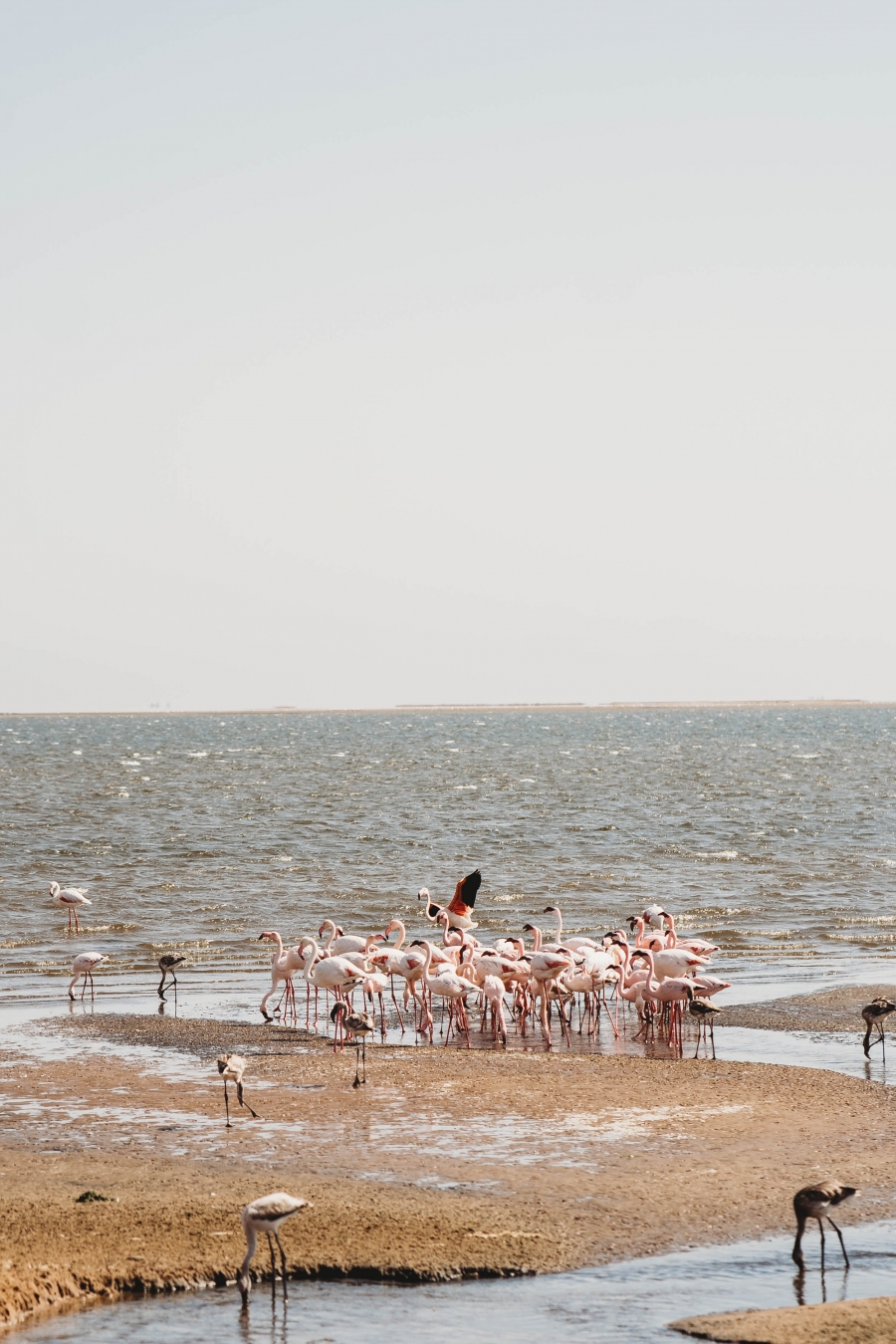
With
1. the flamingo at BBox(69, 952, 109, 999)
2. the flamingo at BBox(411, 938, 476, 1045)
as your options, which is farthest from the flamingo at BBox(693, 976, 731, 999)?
the flamingo at BBox(69, 952, 109, 999)

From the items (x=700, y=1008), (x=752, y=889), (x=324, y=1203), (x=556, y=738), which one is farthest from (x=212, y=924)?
(x=556, y=738)

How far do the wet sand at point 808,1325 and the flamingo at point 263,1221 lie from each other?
2.30m

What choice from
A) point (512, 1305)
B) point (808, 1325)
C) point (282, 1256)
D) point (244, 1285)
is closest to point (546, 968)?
point (282, 1256)

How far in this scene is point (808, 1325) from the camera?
8.46 meters

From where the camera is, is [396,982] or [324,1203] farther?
[396,982]

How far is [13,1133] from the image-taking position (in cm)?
1262

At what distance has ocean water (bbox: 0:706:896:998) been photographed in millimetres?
26359

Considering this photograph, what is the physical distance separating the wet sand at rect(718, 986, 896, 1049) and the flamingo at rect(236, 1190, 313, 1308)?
992 cm

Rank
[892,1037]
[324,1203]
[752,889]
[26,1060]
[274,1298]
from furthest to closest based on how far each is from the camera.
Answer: [752,889]
[892,1037]
[26,1060]
[324,1203]
[274,1298]

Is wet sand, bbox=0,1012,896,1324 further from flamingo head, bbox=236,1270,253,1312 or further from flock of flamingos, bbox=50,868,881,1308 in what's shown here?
flock of flamingos, bbox=50,868,881,1308

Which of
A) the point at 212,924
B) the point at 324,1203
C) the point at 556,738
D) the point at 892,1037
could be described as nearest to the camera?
the point at 324,1203

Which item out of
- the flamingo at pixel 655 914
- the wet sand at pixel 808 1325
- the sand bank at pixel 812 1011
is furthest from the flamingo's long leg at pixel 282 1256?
the flamingo at pixel 655 914

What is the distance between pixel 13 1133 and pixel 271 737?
118 m

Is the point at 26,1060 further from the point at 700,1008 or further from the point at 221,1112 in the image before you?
the point at 700,1008
